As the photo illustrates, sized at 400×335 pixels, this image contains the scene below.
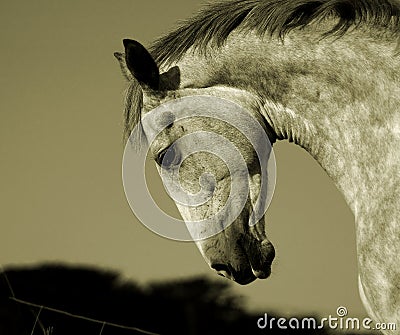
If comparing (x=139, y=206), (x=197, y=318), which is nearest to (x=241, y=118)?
(x=139, y=206)

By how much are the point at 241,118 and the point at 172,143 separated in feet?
0.31

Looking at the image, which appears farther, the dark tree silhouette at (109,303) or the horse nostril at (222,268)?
the dark tree silhouette at (109,303)

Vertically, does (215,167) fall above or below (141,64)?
below

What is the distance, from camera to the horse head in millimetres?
910

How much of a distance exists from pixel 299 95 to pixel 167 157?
0.19 meters

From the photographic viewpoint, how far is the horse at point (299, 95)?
0.80 meters

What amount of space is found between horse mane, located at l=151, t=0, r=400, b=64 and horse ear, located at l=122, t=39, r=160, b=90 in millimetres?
42

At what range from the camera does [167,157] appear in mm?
946

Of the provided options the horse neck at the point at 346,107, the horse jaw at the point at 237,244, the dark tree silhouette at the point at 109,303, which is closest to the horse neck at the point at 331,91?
the horse neck at the point at 346,107

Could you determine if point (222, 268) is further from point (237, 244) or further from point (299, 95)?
point (299, 95)

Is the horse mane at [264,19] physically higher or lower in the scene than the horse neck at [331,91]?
higher

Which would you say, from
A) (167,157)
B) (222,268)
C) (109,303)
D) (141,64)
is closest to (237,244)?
(222,268)

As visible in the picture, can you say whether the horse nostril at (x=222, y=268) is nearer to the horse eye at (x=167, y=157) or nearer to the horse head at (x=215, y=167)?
the horse head at (x=215, y=167)

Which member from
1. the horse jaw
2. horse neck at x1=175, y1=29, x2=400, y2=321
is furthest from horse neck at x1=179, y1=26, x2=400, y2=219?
the horse jaw
